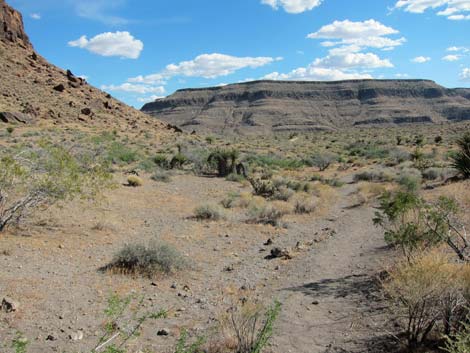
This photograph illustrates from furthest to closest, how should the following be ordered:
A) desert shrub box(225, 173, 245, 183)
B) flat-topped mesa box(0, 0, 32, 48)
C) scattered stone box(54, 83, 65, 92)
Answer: flat-topped mesa box(0, 0, 32, 48) → scattered stone box(54, 83, 65, 92) → desert shrub box(225, 173, 245, 183)

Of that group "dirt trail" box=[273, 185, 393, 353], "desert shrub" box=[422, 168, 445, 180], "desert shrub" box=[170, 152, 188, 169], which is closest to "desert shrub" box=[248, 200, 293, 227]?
"dirt trail" box=[273, 185, 393, 353]

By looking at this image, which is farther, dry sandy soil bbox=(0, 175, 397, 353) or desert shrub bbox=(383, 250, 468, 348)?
dry sandy soil bbox=(0, 175, 397, 353)

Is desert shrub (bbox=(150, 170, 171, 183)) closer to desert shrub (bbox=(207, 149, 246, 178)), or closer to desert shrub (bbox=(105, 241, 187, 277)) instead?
desert shrub (bbox=(207, 149, 246, 178))

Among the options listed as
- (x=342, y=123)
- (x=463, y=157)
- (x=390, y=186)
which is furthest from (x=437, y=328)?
(x=342, y=123)

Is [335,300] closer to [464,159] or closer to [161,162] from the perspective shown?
[464,159]

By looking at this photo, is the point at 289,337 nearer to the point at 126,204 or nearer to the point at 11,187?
the point at 11,187

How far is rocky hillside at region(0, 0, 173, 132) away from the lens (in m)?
43.2

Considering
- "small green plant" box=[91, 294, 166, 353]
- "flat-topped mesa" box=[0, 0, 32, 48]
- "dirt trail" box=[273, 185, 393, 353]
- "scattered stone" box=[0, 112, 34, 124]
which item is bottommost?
"dirt trail" box=[273, 185, 393, 353]

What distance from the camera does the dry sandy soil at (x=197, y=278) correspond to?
591cm

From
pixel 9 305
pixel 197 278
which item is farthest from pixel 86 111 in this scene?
pixel 9 305

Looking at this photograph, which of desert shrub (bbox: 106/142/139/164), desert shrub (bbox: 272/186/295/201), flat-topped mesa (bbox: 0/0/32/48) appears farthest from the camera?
flat-topped mesa (bbox: 0/0/32/48)

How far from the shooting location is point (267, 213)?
46.6 ft

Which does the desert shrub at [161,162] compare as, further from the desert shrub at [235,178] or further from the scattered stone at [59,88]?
the scattered stone at [59,88]

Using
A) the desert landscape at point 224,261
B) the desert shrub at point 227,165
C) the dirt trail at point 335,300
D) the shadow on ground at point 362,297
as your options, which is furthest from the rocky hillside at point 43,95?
the shadow on ground at point 362,297
